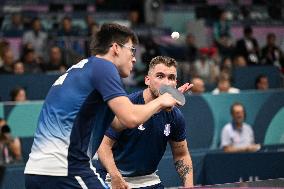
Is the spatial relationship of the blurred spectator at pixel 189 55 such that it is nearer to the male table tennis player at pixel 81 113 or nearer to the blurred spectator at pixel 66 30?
the blurred spectator at pixel 66 30

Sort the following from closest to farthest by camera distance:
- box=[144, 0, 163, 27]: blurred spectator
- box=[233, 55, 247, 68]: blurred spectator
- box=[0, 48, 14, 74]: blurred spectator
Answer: box=[0, 48, 14, 74]: blurred spectator < box=[233, 55, 247, 68]: blurred spectator < box=[144, 0, 163, 27]: blurred spectator

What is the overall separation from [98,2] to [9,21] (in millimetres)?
2757

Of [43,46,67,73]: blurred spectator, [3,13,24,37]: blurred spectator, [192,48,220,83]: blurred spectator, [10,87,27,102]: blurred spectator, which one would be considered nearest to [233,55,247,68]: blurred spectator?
[192,48,220,83]: blurred spectator

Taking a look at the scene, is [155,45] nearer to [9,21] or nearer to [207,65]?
[207,65]

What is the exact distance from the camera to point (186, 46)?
15492 mm

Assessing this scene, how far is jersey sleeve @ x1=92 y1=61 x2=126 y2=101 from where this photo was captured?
3975 millimetres

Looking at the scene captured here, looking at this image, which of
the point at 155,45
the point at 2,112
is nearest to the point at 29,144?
the point at 2,112

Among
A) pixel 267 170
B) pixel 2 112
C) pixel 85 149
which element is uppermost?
pixel 85 149

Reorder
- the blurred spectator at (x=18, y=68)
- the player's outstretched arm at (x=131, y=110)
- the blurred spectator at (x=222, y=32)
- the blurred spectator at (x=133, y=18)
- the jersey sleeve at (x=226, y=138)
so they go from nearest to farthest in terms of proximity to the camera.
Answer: the player's outstretched arm at (x=131, y=110) < the jersey sleeve at (x=226, y=138) < the blurred spectator at (x=18, y=68) < the blurred spectator at (x=222, y=32) < the blurred spectator at (x=133, y=18)

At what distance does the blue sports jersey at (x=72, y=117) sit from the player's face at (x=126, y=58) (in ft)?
0.54

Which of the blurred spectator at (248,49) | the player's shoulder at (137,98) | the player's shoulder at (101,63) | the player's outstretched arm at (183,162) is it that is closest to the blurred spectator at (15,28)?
the blurred spectator at (248,49)

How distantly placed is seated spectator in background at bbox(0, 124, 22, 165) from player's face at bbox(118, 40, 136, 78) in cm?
478

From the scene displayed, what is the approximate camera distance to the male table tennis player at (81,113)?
3980 millimetres

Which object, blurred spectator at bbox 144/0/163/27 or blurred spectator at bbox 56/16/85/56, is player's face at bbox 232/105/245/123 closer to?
blurred spectator at bbox 56/16/85/56
